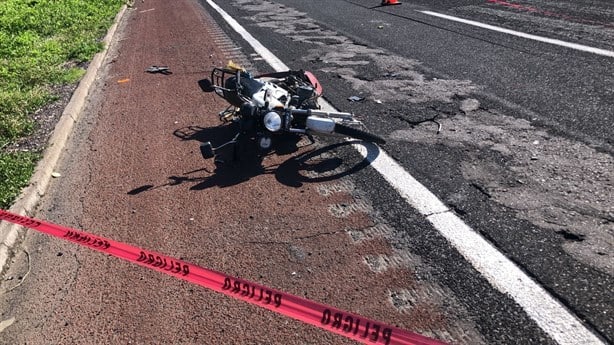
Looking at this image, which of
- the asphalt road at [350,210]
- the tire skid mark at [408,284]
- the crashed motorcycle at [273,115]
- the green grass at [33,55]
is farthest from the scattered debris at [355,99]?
the green grass at [33,55]

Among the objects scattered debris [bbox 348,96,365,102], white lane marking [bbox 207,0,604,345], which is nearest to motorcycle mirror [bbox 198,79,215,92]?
white lane marking [bbox 207,0,604,345]

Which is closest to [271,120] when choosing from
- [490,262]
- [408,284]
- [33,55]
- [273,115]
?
[273,115]

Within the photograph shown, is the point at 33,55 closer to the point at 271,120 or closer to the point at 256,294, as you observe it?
the point at 271,120

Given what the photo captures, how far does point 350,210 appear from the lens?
13.1 ft

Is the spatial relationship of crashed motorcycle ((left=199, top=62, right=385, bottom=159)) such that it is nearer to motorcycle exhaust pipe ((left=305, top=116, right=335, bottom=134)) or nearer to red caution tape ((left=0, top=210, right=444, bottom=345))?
motorcycle exhaust pipe ((left=305, top=116, right=335, bottom=134))

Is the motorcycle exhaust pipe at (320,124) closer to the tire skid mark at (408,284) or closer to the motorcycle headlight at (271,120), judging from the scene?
the motorcycle headlight at (271,120)

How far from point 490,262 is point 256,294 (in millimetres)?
1620

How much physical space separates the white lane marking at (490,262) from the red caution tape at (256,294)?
75cm

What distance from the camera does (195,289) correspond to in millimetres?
3266

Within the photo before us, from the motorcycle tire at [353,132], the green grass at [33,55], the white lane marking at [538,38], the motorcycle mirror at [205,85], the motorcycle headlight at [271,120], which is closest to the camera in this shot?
the motorcycle headlight at [271,120]

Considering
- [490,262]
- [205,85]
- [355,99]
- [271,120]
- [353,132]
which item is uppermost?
[205,85]

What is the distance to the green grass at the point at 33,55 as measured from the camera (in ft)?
17.5

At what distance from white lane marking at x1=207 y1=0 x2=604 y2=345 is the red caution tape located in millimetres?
749

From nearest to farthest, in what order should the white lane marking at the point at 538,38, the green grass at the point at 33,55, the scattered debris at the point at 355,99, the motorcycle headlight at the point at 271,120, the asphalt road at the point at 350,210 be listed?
the asphalt road at the point at 350,210, the motorcycle headlight at the point at 271,120, the green grass at the point at 33,55, the scattered debris at the point at 355,99, the white lane marking at the point at 538,38
